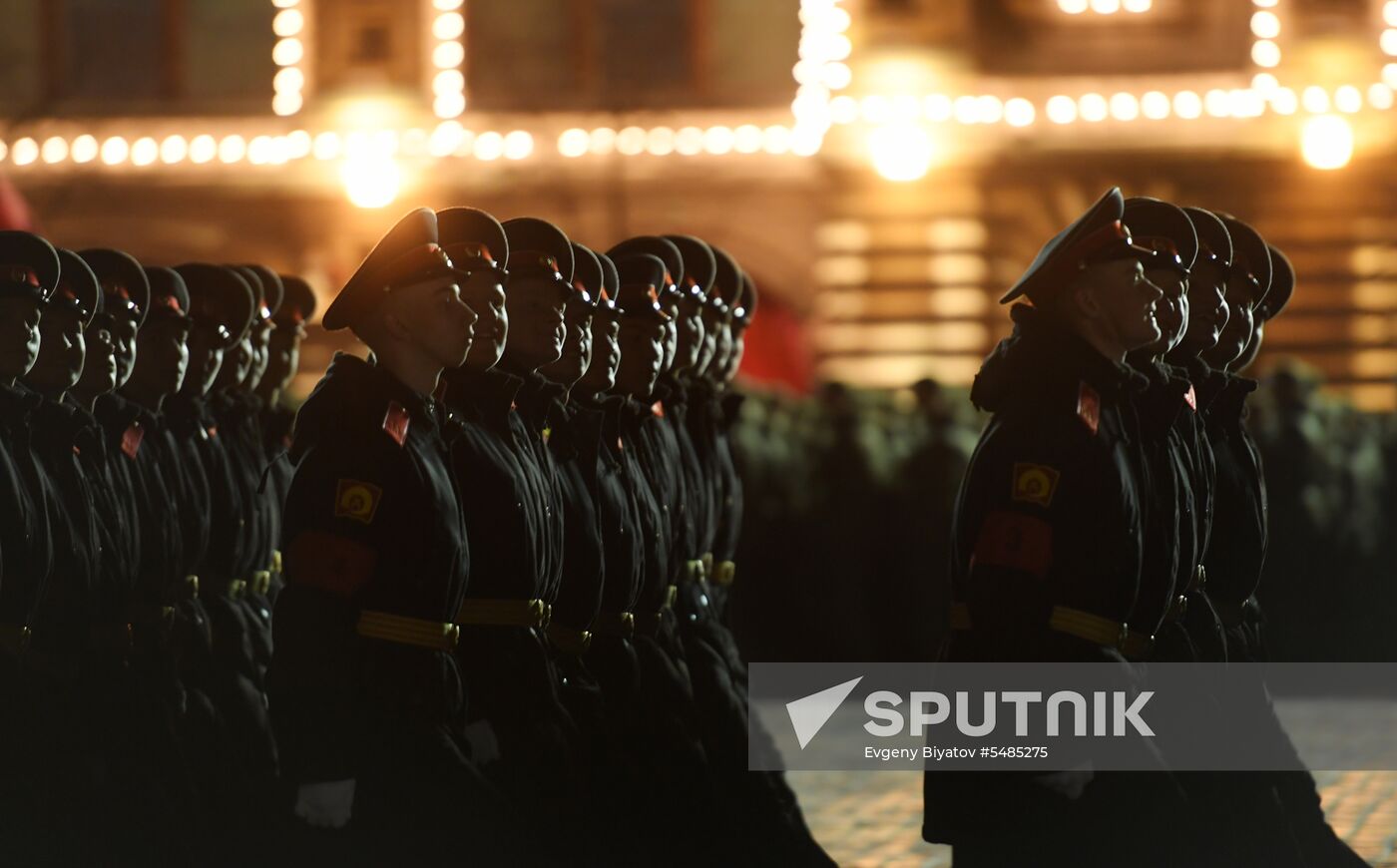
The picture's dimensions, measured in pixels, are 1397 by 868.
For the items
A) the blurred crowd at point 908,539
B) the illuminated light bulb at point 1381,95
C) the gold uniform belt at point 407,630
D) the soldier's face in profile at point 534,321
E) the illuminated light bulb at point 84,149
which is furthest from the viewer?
the illuminated light bulb at point 84,149

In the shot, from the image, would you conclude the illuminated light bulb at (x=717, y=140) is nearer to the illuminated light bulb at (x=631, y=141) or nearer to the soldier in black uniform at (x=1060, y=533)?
the illuminated light bulb at (x=631, y=141)

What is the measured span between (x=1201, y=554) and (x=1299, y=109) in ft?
55.9

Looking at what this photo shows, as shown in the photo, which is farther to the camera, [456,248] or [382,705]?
[456,248]

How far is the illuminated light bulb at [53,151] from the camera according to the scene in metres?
23.6

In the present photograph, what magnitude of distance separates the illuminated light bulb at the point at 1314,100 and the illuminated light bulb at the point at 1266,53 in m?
0.37

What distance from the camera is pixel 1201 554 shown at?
17.9ft

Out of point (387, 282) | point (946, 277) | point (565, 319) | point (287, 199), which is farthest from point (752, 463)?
point (287, 199)

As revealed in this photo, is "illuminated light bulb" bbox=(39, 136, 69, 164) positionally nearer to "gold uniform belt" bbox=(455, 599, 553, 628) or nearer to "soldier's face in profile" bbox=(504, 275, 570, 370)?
"soldier's face in profile" bbox=(504, 275, 570, 370)

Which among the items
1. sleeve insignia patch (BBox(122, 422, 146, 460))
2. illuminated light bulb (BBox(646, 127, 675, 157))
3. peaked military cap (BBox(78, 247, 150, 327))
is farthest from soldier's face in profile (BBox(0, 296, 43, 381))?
illuminated light bulb (BBox(646, 127, 675, 157))

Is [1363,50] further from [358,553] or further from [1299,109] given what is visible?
[358,553]

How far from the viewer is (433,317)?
480cm

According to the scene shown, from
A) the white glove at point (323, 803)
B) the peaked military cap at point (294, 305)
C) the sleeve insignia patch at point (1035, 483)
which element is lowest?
the white glove at point (323, 803)

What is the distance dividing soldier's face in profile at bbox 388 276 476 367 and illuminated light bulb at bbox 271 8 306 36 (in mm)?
20216

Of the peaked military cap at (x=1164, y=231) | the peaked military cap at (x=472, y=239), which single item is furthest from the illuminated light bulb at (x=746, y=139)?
the peaked military cap at (x=472, y=239)
